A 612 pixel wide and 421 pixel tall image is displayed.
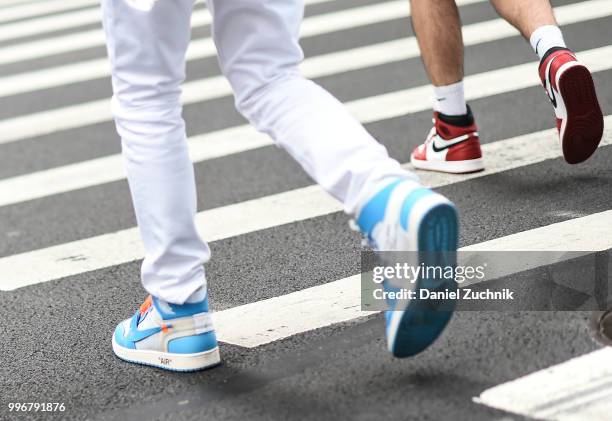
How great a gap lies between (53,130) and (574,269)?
3712 millimetres

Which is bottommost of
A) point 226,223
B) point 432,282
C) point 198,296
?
point 226,223

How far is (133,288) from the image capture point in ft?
12.0

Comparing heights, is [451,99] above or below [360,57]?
above

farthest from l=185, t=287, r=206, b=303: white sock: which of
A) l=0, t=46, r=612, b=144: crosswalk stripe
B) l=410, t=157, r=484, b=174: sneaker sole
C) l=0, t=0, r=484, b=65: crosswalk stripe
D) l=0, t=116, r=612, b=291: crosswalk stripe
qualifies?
l=0, t=0, r=484, b=65: crosswalk stripe

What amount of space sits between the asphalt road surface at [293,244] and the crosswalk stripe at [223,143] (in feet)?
0.05

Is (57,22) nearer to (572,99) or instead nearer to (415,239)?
(572,99)

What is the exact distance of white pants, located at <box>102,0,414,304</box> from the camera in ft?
8.52

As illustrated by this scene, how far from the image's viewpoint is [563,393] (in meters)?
2.48

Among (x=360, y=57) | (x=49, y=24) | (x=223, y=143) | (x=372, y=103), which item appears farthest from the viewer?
(x=49, y=24)

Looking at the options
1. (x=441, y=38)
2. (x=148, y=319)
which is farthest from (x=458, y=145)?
(x=148, y=319)

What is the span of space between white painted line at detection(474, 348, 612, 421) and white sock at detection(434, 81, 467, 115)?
1.91 m

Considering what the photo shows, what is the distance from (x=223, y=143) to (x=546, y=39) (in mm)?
1983

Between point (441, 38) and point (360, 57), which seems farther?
point (360, 57)

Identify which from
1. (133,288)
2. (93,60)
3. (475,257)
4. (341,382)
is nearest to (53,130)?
(93,60)
